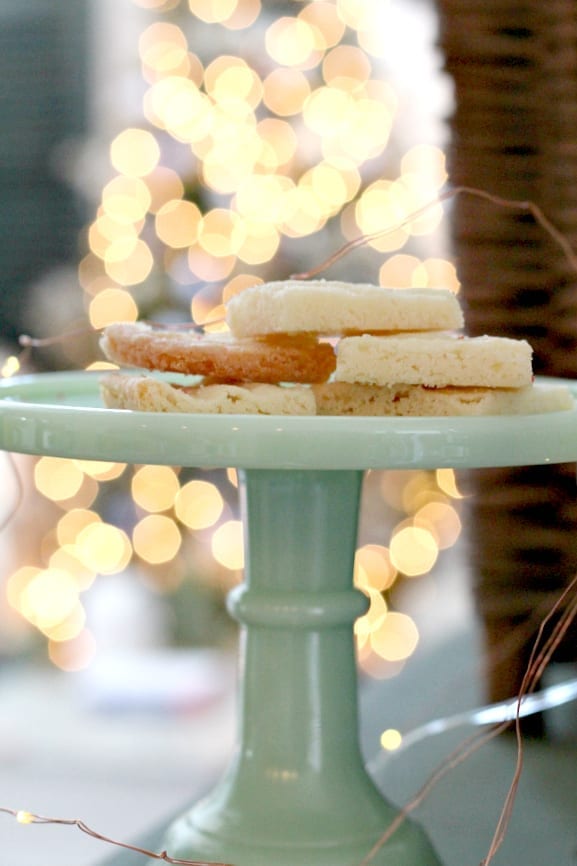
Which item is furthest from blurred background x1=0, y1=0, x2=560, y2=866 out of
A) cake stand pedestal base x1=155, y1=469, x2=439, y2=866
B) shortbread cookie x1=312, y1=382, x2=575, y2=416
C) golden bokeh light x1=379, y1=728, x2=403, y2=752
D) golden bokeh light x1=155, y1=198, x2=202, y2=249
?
shortbread cookie x1=312, y1=382, x2=575, y2=416

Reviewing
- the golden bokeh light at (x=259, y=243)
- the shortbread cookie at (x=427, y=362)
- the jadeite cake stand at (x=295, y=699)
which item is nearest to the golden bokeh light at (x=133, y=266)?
the golden bokeh light at (x=259, y=243)

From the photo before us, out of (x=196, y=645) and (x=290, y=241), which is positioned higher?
(x=290, y=241)

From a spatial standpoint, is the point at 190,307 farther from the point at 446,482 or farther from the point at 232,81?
the point at 446,482

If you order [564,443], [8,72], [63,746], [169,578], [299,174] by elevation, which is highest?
[8,72]

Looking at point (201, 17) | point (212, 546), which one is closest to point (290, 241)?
point (201, 17)

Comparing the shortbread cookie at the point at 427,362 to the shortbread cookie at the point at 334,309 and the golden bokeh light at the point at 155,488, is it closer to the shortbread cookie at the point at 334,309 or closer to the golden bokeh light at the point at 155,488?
the shortbread cookie at the point at 334,309

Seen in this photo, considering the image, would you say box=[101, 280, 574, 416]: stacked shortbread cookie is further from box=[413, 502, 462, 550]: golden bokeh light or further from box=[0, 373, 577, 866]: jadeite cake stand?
box=[413, 502, 462, 550]: golden bokeh light

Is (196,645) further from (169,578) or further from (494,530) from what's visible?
(494,530)
